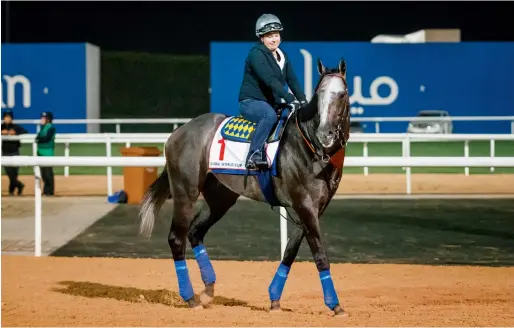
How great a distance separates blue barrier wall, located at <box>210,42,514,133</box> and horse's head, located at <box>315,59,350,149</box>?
76.2ft

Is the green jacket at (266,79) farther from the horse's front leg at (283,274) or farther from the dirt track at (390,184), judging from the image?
the dirt track at (390,184)

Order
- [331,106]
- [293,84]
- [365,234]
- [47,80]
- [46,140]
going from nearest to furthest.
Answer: [331,106] → [293,84] → [365,234] → [46,140] → [47,80]

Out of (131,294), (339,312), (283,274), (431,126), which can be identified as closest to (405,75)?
(431,126)

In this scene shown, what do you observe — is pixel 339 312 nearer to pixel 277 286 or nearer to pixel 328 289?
pixel 328 289

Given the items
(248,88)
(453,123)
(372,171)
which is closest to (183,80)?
(453,123)

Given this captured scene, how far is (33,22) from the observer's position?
3425cm

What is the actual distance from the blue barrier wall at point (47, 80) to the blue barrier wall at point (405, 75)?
14.7 ft

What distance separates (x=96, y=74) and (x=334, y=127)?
27971mm

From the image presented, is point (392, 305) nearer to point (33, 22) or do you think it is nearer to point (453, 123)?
point (453, 123)

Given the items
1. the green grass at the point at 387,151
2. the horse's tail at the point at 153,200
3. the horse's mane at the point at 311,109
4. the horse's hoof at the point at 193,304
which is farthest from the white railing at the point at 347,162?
the green grass at the point at 387,151

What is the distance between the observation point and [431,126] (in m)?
29.0

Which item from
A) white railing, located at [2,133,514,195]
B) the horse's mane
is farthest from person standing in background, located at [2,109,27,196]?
the horse's mane

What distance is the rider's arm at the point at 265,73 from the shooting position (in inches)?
266

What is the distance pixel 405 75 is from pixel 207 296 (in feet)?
78.5
